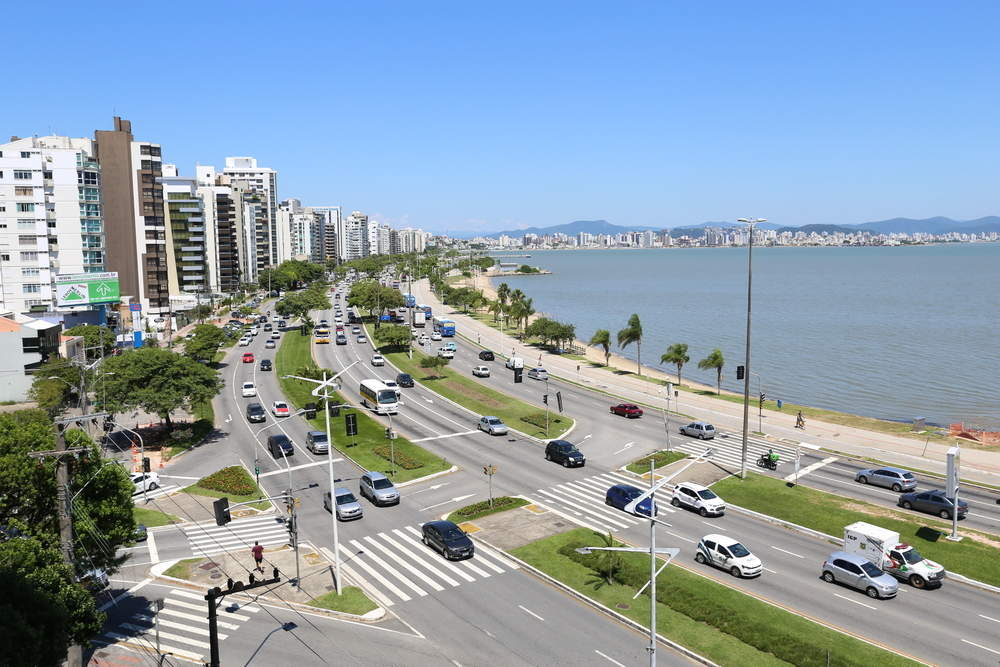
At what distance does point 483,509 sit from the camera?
1754 inches

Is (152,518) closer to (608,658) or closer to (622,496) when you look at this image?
(622,496)

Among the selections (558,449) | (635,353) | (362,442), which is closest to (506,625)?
(558,449)

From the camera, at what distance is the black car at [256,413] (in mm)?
69125

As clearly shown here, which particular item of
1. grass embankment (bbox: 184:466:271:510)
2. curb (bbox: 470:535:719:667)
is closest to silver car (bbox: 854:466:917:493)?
curb (bbox: 470:535:719:667)

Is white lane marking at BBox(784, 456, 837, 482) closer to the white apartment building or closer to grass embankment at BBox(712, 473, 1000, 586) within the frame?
grass embankment at BBox(712, 473, 1000, 586)

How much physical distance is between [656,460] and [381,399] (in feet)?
96.5

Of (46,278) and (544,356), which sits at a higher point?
(46,278)

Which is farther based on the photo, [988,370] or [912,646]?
[988,370]

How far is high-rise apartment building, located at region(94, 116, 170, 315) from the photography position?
138000mm

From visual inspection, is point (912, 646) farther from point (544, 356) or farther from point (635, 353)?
point (635, 353)

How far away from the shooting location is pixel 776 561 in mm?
36812

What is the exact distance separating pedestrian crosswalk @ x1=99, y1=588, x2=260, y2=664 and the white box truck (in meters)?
29.0

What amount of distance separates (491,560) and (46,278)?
351ft

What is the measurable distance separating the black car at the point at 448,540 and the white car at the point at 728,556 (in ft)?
39.0
